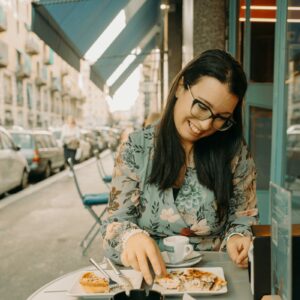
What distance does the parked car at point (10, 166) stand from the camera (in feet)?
27.4

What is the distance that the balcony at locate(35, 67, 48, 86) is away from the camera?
38838 millimetres

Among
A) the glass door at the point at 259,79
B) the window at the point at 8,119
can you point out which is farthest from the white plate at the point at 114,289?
the window at the point at 8,119

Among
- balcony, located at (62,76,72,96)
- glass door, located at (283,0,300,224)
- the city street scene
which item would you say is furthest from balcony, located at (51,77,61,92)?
glass door, located at (283,0,300,224)

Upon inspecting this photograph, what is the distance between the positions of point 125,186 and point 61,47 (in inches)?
192

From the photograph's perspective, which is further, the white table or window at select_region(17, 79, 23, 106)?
window at select_region(17, 79, 23, 106)

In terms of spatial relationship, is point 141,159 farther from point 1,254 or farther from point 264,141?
point 1,254

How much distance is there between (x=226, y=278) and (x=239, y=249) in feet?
0.58

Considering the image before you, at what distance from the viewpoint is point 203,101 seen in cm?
163

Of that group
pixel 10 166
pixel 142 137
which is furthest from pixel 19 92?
pixel 142 137

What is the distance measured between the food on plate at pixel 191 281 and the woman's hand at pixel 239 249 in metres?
0.16

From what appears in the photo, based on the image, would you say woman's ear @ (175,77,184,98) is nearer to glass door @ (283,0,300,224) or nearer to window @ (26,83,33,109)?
glass door @ (283,0,300,224)

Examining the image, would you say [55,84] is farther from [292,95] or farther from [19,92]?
[292,95]

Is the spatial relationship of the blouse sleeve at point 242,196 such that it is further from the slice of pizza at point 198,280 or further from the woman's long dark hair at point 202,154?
the slice of pizza at point 198,280

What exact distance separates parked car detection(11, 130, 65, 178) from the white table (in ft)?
31.7
